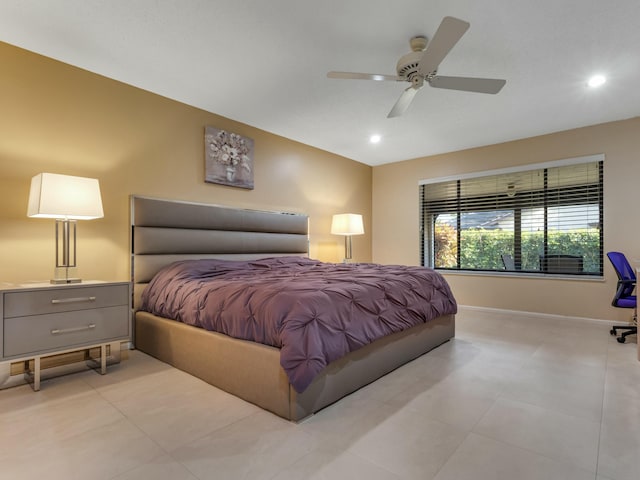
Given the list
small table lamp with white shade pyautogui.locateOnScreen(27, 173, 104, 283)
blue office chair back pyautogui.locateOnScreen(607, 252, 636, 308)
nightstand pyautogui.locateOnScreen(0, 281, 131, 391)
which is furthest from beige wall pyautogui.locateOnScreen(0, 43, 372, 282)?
blue office chair back pyautogui.locateOnScreen(607, 252, 636, 308)

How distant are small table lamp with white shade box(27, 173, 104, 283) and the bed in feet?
2.15

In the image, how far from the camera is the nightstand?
6.99 ft

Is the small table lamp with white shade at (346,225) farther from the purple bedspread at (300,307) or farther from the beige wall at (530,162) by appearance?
the purple bedspread at (300,307)

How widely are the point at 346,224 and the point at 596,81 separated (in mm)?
3095

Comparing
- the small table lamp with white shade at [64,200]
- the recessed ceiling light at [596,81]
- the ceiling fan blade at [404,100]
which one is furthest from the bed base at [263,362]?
the recessed ceiling light at [596,81]

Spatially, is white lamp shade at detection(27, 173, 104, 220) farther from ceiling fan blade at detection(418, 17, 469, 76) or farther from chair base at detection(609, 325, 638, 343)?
chair base at detection(609, 325, 638, 343)

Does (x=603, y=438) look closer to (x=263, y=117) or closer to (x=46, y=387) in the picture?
(x=46, y=387)

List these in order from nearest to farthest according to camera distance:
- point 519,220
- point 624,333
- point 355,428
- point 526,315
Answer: point 355,428 → point 624,333 → point 526,315 → point 519,220

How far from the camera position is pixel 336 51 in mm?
2660

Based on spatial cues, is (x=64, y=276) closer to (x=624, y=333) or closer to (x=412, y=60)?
(x=412, y=60)

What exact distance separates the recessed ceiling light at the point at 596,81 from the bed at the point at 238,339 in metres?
2.39

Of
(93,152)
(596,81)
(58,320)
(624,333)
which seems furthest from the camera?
(624,333)

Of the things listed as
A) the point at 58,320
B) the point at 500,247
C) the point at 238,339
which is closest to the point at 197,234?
the point at 58,320

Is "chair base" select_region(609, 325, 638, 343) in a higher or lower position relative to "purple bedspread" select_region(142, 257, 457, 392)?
lower
